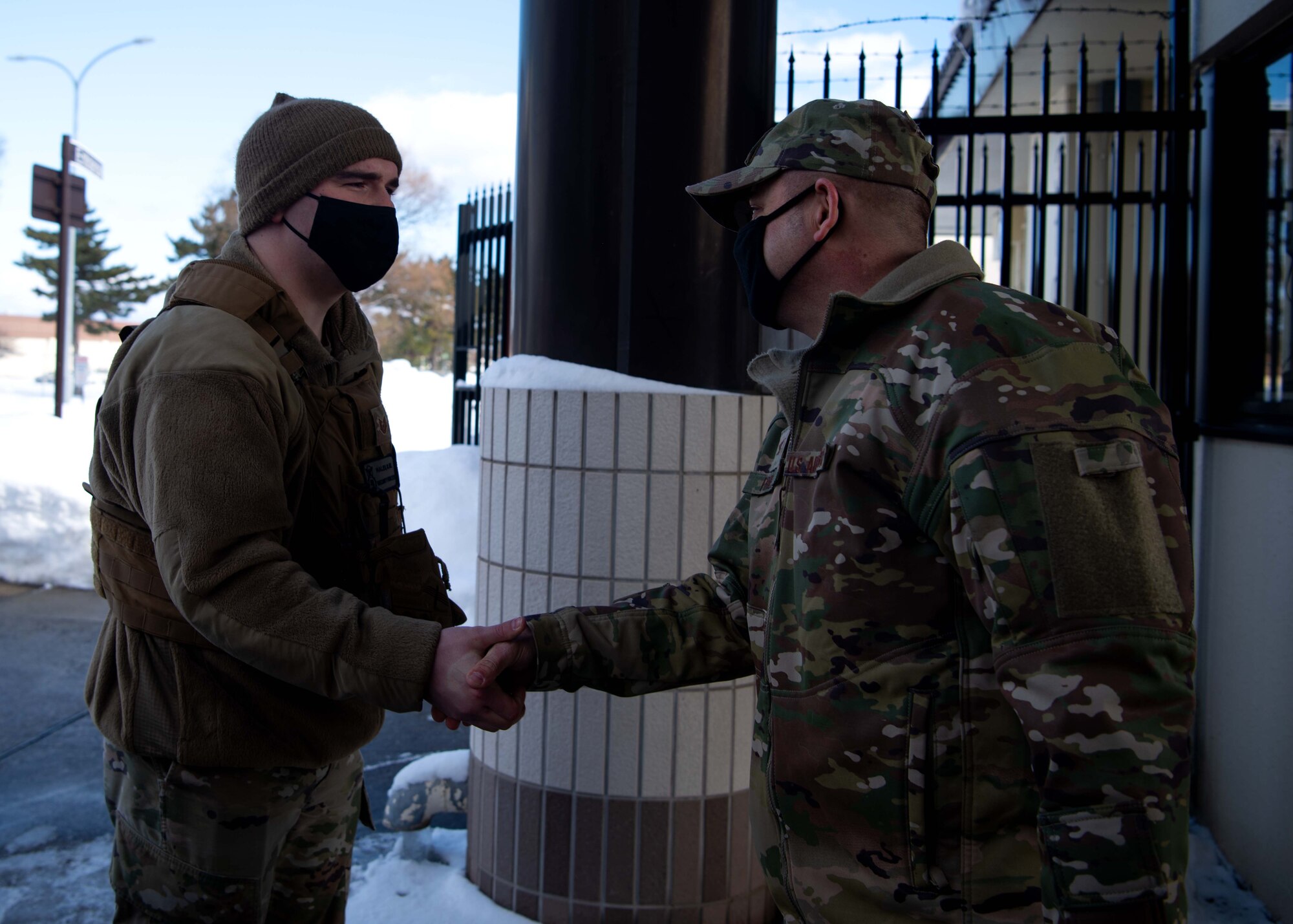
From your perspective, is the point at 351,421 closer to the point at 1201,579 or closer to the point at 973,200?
the point at 973,200

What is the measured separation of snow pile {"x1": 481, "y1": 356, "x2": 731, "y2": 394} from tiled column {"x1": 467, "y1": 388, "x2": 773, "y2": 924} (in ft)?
0.09

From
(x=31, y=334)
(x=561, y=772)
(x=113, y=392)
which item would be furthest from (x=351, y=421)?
(x=31, y=334)

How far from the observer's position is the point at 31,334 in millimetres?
57625

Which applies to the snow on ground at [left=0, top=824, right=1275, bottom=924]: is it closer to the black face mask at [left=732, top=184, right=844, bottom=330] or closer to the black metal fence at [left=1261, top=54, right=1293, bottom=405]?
the black metal fence at [left=1261, top=54, right=1293, bottom=405]

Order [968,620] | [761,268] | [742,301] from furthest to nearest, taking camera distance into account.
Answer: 1. [742,301]
2. [761,268]
3. [968,620]

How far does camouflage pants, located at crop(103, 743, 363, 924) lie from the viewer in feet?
6.35

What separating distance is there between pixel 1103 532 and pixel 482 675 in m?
1.14

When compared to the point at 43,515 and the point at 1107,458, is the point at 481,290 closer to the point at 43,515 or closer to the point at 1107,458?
the point at 43,515

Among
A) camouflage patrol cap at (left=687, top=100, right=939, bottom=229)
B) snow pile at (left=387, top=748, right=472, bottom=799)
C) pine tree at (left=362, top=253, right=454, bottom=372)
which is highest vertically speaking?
pine tree at (left=362, top=253, right=454, bottom=372)

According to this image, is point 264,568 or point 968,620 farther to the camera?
point 264,568

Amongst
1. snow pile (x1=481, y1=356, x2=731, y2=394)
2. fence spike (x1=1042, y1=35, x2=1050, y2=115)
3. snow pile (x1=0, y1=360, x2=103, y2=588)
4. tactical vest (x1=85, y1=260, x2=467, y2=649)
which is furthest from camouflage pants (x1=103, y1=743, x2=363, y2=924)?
snow pile (x1=0, y1=360, x2=103, y2=588)

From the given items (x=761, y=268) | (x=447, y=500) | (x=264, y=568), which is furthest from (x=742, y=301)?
(x=447, y=500)

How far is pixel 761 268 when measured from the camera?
1.91 m

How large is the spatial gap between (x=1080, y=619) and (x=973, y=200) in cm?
318
